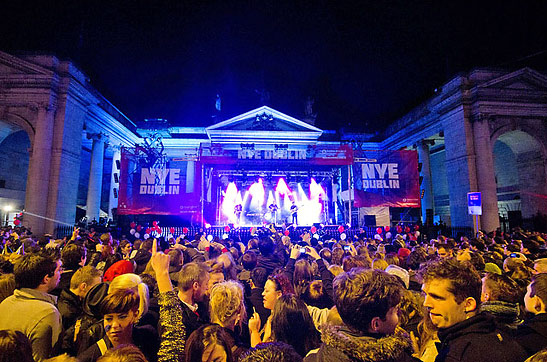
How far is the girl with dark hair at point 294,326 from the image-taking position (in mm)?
2551

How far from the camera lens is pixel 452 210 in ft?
76.4

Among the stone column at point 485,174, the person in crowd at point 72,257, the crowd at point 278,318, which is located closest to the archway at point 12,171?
the person in crowd at point 72,257

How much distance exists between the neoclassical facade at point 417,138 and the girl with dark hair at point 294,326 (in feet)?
73.2

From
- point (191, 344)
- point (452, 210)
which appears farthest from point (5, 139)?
point (452, 210)

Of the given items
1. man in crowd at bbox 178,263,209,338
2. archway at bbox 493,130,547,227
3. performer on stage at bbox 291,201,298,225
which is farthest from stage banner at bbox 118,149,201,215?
archway at bbox 493,130,547,227

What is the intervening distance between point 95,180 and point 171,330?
27304 mm

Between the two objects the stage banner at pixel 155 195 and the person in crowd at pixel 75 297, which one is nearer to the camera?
the person in crowd at pixel 75 297

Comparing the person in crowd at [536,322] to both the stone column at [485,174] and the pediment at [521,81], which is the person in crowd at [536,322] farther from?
the pediment at [521,81]

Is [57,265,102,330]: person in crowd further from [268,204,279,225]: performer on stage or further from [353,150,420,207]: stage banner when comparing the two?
[268,204,279,225]: performer on stage

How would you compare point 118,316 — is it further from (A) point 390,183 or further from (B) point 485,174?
(B) point 485,174

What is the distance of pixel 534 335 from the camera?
7.95 ft

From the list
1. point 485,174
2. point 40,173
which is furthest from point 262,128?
point 485,174

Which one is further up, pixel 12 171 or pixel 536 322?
pixel 12 171

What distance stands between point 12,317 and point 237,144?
1266 inches
